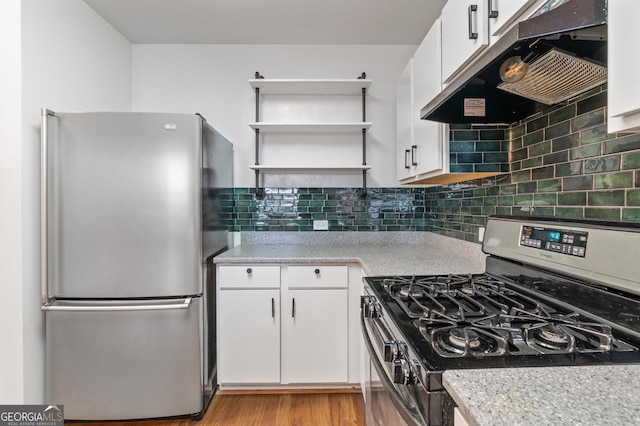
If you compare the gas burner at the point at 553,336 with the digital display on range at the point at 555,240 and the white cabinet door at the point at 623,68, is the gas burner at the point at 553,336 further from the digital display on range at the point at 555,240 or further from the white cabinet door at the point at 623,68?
the white cabinet door at the point at 623,68

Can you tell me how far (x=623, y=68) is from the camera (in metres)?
0.59

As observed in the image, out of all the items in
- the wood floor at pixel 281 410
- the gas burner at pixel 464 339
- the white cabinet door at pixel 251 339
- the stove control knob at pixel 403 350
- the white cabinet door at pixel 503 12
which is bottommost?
the wood floor at pixel 281 410

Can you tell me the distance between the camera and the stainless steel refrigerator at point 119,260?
159cm

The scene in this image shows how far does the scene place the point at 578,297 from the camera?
36.5 inches

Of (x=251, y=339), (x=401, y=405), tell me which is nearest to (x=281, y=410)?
(x=251, y=339)

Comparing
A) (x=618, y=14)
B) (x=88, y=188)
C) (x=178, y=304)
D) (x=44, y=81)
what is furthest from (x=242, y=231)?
(x=618, y=14)

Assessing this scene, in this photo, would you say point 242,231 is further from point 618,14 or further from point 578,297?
point 618,14

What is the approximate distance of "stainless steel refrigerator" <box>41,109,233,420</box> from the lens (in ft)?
5.23

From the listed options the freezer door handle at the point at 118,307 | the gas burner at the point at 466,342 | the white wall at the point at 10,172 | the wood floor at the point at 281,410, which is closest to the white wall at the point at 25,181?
the white wall at the point at 10,172

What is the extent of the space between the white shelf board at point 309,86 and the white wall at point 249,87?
0.34 ft

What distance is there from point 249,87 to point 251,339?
1.92m

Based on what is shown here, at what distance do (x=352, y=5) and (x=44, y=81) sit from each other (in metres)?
1.86

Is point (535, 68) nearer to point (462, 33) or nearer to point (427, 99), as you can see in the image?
point (462, 33)

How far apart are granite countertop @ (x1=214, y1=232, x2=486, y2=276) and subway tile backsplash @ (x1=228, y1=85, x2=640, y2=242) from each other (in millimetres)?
65
